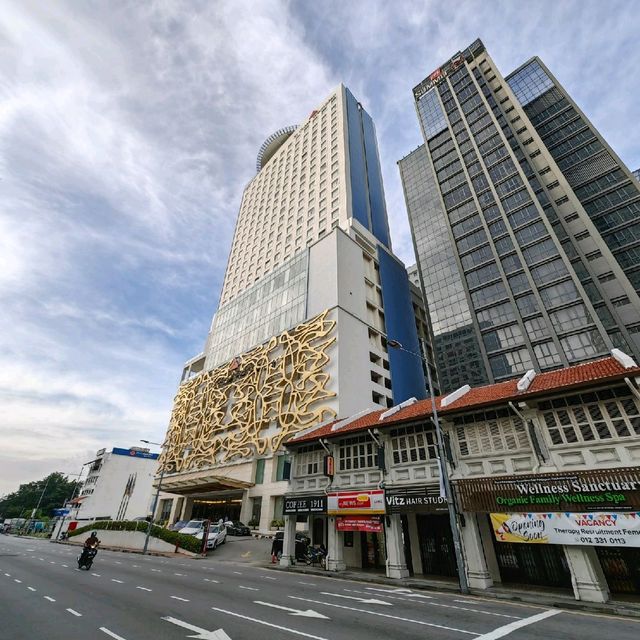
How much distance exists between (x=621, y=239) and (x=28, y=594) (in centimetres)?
6870

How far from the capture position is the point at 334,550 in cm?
2070

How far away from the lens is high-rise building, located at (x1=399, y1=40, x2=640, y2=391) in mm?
45812

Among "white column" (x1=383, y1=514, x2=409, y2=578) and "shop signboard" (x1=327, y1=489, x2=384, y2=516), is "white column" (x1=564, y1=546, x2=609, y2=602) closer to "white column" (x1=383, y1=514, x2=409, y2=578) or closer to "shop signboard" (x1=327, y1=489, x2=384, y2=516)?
"white column" (x1=383, y1=514, x2=409, y2=578)

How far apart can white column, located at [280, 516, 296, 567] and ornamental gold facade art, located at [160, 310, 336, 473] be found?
1583cm

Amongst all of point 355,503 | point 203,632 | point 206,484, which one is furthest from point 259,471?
point 203,632

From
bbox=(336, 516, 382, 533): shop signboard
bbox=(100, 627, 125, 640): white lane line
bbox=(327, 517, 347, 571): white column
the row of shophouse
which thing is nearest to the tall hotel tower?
the row of shophouse

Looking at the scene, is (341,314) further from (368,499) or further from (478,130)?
(478,130)

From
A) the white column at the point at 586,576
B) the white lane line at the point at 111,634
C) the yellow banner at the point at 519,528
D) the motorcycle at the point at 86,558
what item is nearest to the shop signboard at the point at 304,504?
the yellow banner at the point at 519,528

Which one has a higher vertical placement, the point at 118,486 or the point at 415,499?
the point at 118,486

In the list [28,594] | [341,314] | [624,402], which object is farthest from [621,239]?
[28,594]

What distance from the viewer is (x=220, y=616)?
30.5 feet

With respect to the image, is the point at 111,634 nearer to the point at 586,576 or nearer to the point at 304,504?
the point at 586,576

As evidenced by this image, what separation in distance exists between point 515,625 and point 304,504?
49.4ft

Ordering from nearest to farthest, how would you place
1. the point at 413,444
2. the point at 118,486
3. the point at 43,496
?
1. the point at 413,444
2. the point at 118,486
3. the point at 43,496
